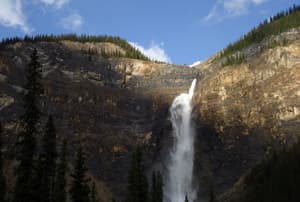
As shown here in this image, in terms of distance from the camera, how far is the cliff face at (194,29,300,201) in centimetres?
9619

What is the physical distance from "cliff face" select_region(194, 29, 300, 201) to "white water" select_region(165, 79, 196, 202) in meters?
2.64

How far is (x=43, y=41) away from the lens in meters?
146

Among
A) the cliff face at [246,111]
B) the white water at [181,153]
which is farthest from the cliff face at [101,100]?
the cliff face at [246,111]

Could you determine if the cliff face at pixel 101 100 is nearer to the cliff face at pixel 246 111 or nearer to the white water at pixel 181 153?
the white water at pixel 181 153

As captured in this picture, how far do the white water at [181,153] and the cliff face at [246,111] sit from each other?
2644 mm

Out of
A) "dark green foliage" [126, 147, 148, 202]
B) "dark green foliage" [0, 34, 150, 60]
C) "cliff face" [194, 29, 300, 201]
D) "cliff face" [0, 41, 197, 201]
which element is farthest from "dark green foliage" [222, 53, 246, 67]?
"dark green foliage" [126, 147, 148, 202]

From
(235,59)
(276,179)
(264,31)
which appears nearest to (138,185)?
(276,179)

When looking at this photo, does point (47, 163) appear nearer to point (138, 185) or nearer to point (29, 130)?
point (29, 130)

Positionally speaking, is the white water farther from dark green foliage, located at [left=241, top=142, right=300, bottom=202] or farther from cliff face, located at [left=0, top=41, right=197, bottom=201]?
dark green foliage, located at [left=241, top=142, right=300, bottom=202]

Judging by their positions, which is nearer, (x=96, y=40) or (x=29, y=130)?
(x=29, y=130)

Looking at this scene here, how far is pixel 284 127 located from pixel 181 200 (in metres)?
25.8

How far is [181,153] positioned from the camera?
351 feet

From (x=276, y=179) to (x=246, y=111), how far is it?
1069 inches

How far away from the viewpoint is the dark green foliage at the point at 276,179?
76750 mm
